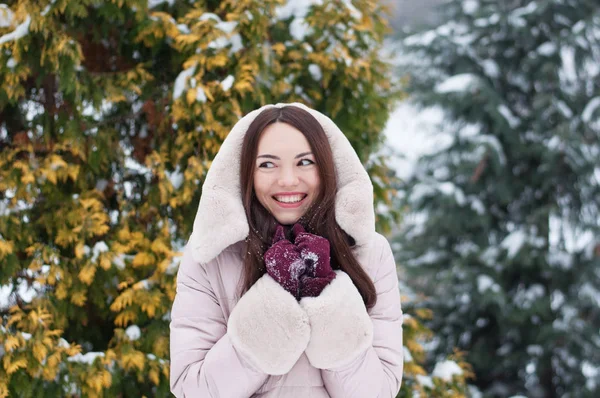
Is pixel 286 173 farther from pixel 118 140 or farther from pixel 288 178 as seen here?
pixel 118 140

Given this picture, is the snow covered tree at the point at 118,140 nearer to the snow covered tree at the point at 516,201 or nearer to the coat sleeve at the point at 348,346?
the coat sleeve at the point at 348,346

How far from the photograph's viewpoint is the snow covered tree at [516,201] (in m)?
6.43

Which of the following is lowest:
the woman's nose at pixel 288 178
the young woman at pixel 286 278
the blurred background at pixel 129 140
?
the blurred background at pixel 129 140

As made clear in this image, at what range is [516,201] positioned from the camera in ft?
22.7

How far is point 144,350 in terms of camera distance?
2.94m

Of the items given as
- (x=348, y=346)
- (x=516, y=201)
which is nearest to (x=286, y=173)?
(x=348, y=346)

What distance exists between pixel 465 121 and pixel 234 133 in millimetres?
5841

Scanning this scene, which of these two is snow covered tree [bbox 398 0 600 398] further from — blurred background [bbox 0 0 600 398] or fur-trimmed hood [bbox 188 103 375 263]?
fur-trimmed hood [bbox 188 103 375 263]

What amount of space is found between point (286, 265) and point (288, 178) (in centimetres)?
26

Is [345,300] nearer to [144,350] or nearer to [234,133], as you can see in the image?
[234,133]

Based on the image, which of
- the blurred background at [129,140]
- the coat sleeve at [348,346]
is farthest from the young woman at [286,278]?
the blurred background at [129,140]

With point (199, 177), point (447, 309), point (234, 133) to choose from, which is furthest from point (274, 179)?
point (447, 309)

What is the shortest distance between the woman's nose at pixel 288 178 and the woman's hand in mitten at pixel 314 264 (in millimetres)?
175

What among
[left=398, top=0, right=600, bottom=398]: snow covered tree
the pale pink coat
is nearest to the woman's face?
the pale pink coat
